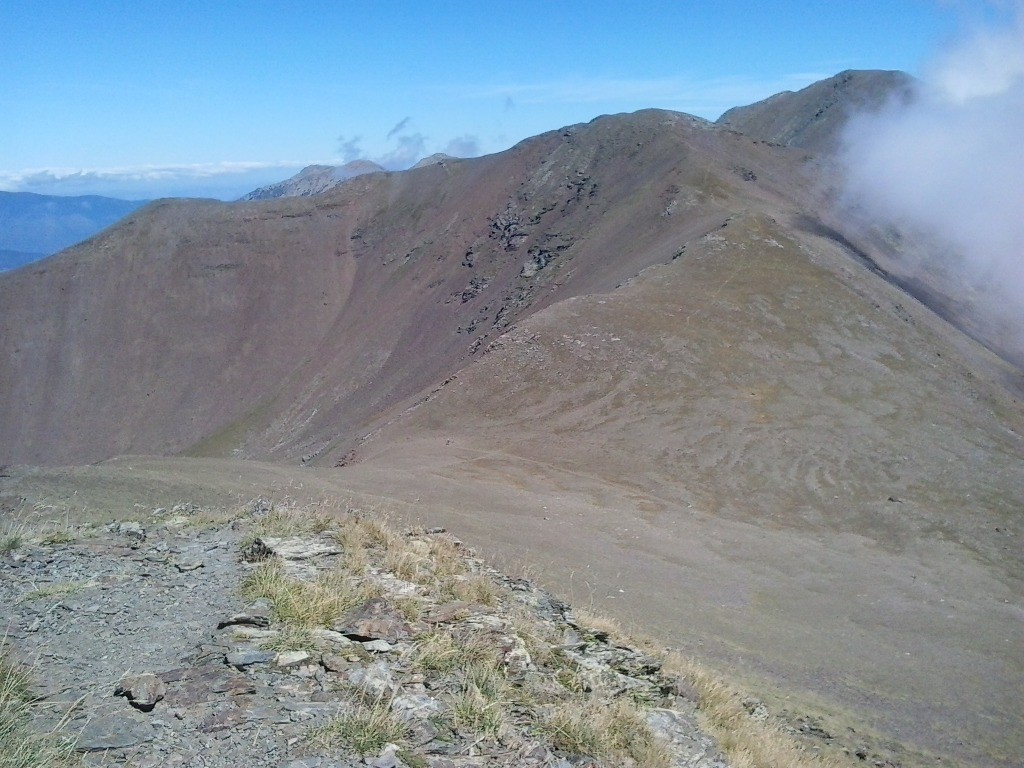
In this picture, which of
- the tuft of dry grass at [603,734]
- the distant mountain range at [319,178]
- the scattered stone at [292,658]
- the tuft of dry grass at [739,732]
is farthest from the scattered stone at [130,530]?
the distant mountain range at [319,178]

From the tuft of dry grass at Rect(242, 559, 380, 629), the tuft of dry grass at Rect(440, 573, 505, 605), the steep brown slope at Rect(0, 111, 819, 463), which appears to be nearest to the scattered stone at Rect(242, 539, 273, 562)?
the tuft of dry grass at Rect(242, 559, 380, 629)

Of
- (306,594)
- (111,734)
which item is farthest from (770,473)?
(111,734)

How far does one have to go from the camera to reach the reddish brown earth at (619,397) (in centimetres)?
1316

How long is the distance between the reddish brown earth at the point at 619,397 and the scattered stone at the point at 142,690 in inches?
284

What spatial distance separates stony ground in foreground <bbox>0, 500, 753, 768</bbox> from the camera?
184 inches

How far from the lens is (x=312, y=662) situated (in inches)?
217

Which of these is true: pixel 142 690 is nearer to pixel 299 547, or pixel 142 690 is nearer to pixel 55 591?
pixel 55 591

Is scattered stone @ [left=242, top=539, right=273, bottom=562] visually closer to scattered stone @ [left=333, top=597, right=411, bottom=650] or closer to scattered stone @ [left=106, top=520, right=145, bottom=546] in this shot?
scattered stone @ [left=106, top=520, right=145, bottom=546]

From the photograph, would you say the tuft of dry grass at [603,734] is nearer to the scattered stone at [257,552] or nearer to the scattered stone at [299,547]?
the scattered stone at [299,547]

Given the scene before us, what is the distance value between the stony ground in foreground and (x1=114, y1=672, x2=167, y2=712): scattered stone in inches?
0.5

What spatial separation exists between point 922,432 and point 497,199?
39.3m

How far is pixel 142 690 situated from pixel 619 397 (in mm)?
21749

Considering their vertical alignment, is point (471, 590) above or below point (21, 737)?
below

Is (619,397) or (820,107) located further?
(820,107)
